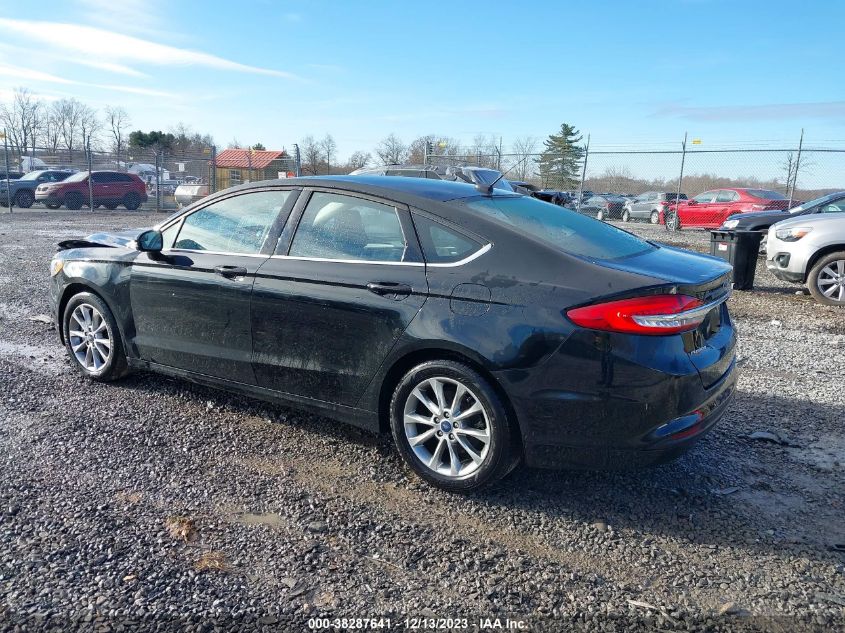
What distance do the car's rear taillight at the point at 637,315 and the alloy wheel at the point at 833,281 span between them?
6.87 metres

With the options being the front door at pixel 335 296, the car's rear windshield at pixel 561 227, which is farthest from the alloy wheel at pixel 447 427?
the car's rear windshield at pixel 561 227

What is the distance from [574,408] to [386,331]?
105 cm

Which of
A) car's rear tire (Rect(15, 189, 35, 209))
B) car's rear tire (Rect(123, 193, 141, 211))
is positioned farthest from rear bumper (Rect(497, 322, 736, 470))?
car's rear tire (Rect(15, 189, 35, 209))

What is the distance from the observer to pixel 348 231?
153 inches

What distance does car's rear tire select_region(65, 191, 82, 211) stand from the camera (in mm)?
26312

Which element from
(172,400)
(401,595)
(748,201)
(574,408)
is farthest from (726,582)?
(748,201)

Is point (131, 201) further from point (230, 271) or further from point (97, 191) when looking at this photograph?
point (230, 271)

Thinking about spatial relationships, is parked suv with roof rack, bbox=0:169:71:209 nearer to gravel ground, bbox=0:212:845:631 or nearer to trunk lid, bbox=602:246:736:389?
gravel ground, bbox=0:212:845:631

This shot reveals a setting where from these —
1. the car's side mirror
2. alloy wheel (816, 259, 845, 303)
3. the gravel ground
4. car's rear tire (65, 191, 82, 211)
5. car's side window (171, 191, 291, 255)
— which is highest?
car's side window (171, 191, 291, 255)

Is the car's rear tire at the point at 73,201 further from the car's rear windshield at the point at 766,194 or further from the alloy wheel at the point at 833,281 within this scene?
the alloy wheel at the point at 833,281

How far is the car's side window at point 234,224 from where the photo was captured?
4215 mm

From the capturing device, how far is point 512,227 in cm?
351

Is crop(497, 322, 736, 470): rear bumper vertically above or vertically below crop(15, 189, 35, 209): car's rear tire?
above

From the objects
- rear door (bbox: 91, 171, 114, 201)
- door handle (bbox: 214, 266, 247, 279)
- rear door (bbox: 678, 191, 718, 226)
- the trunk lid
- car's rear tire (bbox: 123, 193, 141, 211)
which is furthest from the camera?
car's rear tire (bbox: 123, 193, 141, 211)
